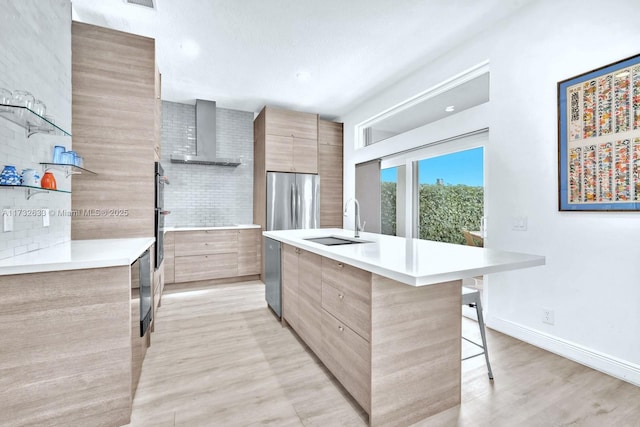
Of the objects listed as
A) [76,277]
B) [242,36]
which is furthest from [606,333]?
[242,36]

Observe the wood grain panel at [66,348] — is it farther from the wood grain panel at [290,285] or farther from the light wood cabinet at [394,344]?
the wood grain panel at [290,285]

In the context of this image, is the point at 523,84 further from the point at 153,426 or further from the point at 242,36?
the point at 153,426

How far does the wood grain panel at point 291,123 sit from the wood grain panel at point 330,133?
27 cm

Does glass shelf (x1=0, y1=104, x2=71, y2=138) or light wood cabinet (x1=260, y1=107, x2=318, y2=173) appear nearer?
glass shelf (x1=0, y1=104, x2=71, y2=138)

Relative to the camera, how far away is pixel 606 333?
2.08 m

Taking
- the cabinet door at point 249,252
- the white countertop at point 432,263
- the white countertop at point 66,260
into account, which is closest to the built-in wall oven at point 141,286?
the white countertop at point 66,260

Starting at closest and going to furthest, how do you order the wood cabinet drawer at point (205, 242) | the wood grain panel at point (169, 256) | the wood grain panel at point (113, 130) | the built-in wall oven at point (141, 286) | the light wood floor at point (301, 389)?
the light wood floor at point (301, 389), the built-in wall oven at point (141, 286), the wood grain panel at point (113, 130), the wood grain panel at point (169, 256), the wood cabinet drawer at point (205, 242)

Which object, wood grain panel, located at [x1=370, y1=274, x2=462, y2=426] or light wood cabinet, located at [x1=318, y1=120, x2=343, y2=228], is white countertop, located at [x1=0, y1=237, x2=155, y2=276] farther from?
light wood cabinet, located at [x1=318, y1=120, x2=343, y2=228]

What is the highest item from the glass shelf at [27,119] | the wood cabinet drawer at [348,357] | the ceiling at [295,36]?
the ceiling at [295,36]

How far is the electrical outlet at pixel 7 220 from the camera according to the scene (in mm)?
1483

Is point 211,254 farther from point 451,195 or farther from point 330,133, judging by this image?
point 451,195

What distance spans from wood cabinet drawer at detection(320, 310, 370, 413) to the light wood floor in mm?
131

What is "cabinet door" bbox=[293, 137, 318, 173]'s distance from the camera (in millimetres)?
4902

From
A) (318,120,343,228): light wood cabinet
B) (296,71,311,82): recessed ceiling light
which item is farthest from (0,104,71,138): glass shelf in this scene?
(318,120,343,228): light wood cabinet
